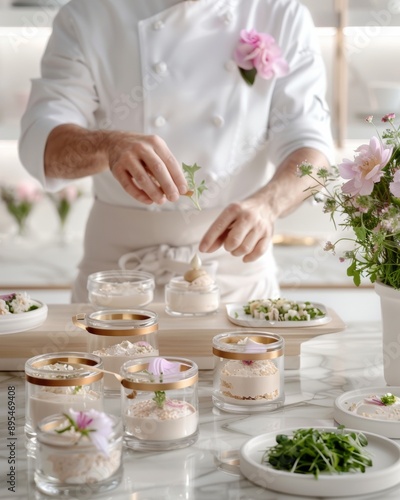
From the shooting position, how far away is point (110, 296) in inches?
70.8

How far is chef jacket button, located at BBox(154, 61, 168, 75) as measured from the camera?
212 centimetres

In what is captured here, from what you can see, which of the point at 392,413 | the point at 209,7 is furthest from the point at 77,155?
the point at 392,413

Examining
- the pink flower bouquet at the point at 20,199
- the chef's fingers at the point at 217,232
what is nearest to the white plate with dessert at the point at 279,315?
the chef's fingers at the point at 217,232

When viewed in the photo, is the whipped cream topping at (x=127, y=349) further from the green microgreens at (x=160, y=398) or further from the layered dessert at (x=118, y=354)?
the green microgreens at (x=160, y=398)

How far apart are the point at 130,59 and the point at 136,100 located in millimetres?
106

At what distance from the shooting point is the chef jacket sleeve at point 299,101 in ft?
7.10

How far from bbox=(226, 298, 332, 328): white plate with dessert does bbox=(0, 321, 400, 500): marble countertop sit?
0.09 m

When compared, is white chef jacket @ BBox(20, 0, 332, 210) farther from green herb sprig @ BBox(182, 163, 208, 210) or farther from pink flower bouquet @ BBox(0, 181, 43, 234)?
pink flower bouquet @ BBox(0, 181, 43, 234)

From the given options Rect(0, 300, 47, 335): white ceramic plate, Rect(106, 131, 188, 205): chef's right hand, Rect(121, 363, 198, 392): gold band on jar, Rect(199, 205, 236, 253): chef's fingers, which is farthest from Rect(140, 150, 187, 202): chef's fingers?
Rect(121, 363, 198, 392): gold band on jar

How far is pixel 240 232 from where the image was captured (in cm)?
182

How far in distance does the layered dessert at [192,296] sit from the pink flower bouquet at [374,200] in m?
0.41

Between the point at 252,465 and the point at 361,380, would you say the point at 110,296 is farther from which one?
the point at 252,465

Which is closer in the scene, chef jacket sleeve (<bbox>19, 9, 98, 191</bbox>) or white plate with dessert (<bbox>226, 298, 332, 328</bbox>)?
white plate with dessert (<bbox>226, 298, 332, 328</bbox>)

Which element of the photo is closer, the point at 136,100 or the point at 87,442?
the point at 87,442
